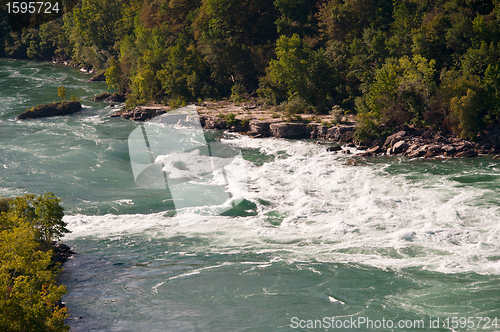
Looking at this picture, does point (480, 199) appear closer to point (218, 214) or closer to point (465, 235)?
point (465, 235)

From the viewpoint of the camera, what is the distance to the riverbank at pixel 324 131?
4244cm

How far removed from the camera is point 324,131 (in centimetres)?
5003

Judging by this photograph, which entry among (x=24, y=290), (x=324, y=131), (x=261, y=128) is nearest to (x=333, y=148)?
(x=324, y=131)

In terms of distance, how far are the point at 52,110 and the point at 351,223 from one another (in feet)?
159

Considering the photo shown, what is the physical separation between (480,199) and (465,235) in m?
5.96

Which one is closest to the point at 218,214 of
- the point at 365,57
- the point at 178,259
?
the point at 178,259

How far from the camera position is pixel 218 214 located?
112ft

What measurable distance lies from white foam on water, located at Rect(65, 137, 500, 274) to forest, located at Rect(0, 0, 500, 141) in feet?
33.7

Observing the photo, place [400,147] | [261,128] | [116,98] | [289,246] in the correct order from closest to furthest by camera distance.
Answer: [289,246], [400,147], [261,128], [116,98]
